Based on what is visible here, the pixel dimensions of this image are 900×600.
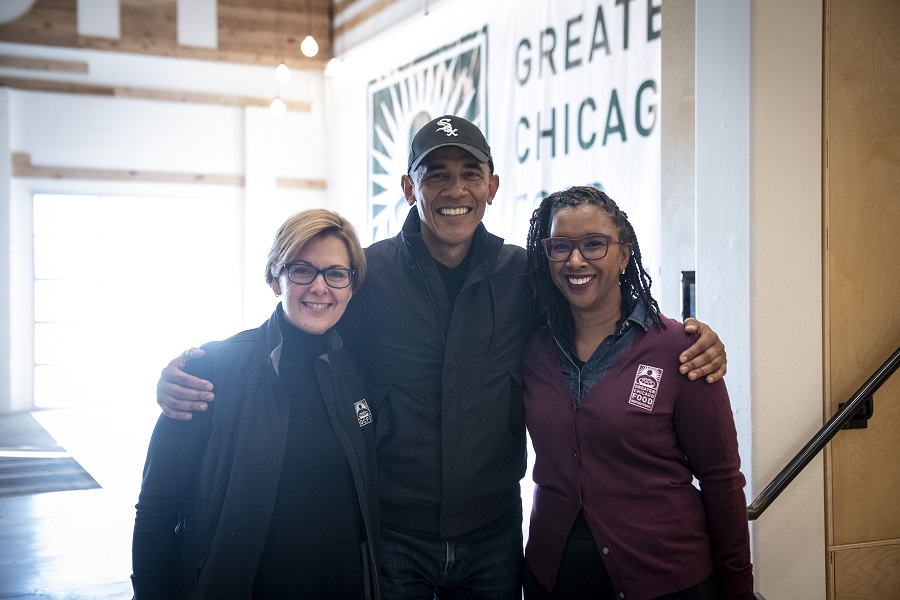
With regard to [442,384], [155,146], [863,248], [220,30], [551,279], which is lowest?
[442,384]

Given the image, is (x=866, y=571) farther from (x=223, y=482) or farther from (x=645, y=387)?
(x=223, y=482)

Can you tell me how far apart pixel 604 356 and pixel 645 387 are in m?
0.13

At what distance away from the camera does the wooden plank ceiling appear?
386 inches

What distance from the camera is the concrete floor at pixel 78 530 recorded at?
14.1 ft

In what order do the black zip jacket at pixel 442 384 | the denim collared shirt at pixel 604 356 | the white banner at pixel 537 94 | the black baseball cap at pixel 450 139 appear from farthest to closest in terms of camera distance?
1. the white banner at pixel 537 94
2. the black baseball cap at pixel 450 139
3. the black zip jacket at pixel 442 384
4. the denim collared shirt at pixel 604 356

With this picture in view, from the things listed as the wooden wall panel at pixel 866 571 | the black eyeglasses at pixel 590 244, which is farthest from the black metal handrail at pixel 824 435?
the black eyeglasses at pixel 590 244

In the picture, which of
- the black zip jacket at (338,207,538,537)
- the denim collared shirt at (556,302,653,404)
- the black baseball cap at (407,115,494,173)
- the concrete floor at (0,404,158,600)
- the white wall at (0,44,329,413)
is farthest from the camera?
the white wall at (0,44,329,413)

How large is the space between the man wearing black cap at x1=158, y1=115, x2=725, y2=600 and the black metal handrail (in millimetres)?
1018

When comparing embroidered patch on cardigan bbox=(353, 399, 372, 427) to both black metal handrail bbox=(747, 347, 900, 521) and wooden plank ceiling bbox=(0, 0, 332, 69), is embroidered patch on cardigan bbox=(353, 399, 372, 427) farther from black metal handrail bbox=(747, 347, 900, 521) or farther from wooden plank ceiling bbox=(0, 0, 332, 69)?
wooden plank ceiling bbox=(0, 0, 332, 69)

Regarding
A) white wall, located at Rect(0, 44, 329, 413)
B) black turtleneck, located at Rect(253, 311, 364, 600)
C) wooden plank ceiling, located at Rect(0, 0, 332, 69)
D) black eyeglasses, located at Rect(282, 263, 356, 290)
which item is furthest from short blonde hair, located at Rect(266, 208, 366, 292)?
wooden plank ceiling, located at Rect(0, 0, 332, 69)

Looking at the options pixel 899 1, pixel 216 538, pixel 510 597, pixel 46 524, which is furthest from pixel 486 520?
pixel 46 524

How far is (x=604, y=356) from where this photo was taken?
1999mm

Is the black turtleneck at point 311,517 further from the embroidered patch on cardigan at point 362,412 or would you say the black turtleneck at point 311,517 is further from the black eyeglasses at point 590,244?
the black eyeglasses at point 590,244

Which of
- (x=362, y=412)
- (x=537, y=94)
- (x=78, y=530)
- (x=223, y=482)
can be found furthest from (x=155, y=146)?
(x=223, y=482)
